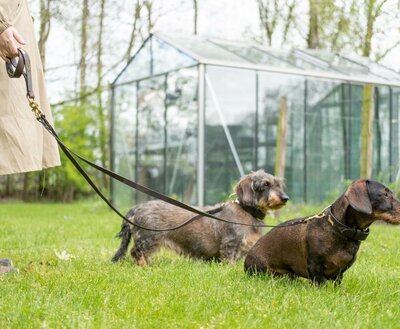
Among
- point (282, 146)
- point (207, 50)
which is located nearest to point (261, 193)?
point (282, 146)

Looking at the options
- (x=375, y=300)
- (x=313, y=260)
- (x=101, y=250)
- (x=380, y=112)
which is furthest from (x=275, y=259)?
(x=380, y=112)

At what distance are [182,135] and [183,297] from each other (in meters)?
10.2

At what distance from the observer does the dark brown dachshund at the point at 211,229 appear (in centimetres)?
629

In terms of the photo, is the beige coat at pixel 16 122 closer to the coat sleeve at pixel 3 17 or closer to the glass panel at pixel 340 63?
the coat sleeve at pixel 3 17

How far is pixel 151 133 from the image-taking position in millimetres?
15688

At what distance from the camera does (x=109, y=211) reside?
1527cm

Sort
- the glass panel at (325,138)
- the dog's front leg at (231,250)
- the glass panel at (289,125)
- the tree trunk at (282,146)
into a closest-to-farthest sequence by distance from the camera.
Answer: the dog's front leg at (231,250)
the tree trunk at (282,146)
the glass panel at (289,125)
the glass panel at (325,138)

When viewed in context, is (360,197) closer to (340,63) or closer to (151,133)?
(151,133)

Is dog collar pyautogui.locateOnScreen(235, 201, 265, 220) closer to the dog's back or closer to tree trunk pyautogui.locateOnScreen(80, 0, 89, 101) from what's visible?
the dog's back

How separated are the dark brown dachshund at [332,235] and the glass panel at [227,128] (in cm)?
885

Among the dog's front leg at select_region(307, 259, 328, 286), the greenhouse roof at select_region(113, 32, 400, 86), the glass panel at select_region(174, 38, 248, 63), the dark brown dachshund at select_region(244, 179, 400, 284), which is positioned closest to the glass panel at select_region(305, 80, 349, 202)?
the greenhouse roof at select_region(113, 32, 400, 86)

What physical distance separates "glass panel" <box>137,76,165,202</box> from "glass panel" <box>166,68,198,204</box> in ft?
1.28

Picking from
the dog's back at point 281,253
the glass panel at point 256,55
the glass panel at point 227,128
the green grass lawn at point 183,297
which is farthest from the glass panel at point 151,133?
the dog's back at point 281,253

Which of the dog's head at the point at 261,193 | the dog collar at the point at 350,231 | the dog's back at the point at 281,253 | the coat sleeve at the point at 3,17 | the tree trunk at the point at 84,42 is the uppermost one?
the tree trunk at the point at 84,42
